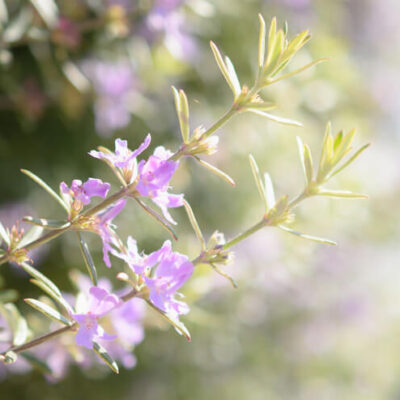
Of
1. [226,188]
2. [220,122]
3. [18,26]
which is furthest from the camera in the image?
[226,188]

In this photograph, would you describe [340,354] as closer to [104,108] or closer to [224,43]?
[224,43]

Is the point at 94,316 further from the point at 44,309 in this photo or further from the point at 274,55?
the point at 274,55

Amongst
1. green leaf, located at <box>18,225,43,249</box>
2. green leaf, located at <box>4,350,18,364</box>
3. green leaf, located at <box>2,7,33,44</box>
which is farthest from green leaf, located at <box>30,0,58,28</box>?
green leaf, located at <box>4,350,18,364</box>

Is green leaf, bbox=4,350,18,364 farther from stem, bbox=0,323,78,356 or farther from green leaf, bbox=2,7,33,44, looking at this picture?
green leaf, bbox=2,7,33,44

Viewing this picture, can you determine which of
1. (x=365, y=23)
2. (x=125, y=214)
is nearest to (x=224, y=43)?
(x=125, y=214)

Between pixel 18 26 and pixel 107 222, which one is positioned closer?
pixel 107 222

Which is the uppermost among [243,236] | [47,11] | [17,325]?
[47,11]

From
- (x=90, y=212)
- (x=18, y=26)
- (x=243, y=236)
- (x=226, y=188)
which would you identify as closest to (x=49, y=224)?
(x=90, y=212)

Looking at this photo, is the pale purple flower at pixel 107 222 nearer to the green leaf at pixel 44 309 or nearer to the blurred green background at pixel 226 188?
the green leaf at pixel 44 309
